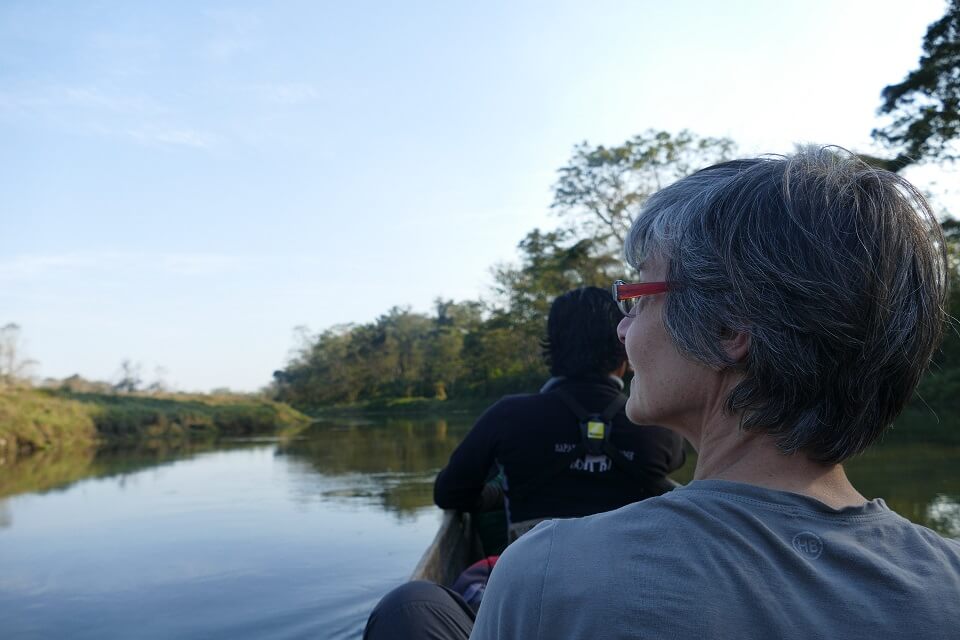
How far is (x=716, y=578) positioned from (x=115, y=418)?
17482 mm

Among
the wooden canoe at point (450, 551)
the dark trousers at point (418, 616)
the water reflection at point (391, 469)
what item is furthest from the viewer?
the water reflection at point (391, 469)

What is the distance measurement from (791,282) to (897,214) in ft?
0.45

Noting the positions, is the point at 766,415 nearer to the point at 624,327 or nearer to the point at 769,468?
the point at 769,468

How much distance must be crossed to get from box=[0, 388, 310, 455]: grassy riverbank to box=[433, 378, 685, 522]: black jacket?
1245 cm

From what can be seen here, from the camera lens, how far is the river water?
387 cm

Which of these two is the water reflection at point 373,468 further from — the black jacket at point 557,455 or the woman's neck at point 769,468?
the woman's neck at point 769,468

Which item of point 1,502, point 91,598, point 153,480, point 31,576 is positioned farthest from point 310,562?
point 153,480

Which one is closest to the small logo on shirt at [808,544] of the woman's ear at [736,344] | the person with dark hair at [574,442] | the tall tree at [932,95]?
the woman's ear at [736,344]

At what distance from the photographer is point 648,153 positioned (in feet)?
68.9

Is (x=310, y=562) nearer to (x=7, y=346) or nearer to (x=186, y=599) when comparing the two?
(x=186, y=599)

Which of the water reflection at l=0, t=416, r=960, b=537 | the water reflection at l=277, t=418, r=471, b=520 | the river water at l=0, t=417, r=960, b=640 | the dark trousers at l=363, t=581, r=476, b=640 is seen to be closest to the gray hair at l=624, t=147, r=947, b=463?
the dark trousers at l=363, t=581, r=476, b=640

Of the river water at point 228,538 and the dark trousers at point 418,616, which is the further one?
the river water at point 228,538

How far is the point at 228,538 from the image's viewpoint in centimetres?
566

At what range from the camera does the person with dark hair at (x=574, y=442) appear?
2.09 meters
